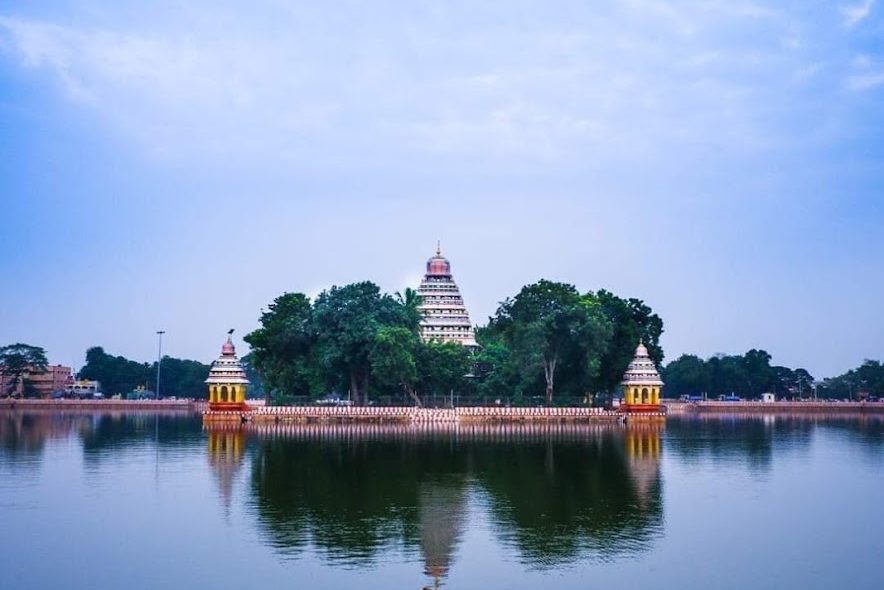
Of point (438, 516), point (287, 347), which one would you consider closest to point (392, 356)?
point (287, 347)

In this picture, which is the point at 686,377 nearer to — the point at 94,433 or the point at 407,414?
the point at 407,414

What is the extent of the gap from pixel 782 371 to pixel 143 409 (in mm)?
87660

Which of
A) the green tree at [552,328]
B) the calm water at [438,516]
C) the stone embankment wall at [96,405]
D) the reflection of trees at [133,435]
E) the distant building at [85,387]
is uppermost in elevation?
the green tree at [552,328]

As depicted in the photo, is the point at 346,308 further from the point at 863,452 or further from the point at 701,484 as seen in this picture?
the point at 701,484

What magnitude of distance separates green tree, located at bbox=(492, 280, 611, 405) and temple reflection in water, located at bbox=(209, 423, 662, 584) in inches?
604

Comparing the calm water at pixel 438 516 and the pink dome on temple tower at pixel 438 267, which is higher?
the pink dome on temple tower at pixel 438 267

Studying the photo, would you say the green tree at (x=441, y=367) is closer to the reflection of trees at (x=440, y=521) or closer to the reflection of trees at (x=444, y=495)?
the reflection of trees at (x=444, y=495)

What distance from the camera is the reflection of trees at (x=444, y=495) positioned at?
28609 mm

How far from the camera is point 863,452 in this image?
58906 mm

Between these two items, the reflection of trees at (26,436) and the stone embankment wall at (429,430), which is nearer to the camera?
the reflection of trees at (26,436)

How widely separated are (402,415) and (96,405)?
58.6 metres

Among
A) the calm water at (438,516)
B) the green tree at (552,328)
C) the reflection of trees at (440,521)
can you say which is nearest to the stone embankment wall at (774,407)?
the green tree at (552,328)

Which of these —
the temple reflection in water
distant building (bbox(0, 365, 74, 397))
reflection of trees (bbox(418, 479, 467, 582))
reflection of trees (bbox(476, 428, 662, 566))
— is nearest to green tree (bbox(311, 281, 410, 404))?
the temple reflection in water

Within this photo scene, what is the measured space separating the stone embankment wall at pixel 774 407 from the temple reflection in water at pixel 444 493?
59.3m
